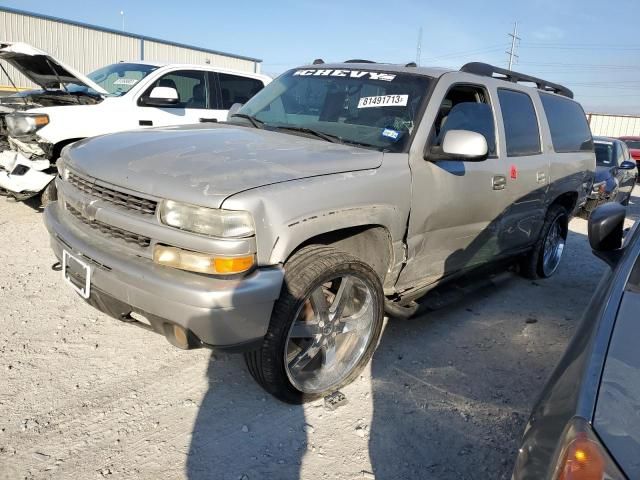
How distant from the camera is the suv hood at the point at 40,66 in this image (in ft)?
18.1

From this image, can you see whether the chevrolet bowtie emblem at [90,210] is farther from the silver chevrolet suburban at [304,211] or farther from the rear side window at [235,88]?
the rear side window at [235,88]

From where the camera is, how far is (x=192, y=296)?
2.29 metres

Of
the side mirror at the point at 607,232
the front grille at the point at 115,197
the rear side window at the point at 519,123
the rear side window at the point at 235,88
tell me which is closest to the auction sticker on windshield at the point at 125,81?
the rear side window at the point at 235,88

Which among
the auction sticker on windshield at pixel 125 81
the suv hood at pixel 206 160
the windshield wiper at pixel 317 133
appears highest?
the auction sticker on windshield at pixel 125 81

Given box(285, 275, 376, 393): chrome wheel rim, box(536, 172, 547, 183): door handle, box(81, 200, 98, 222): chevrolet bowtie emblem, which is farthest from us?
box(536, 172, 547, 183): door handle

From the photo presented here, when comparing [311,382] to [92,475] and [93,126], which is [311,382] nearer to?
[92,475]

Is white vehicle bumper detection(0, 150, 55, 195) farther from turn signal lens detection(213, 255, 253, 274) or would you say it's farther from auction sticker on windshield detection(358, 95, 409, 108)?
turn signal lens detection(213, 255, 253, 274)

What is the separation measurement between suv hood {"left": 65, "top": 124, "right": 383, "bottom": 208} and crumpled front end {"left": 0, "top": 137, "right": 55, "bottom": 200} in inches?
105

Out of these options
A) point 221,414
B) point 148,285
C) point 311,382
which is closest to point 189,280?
point 148,285

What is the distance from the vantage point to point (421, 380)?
3.28 meters

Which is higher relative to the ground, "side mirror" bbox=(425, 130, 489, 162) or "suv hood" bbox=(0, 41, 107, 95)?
"suv hood" bbox=(0, 41, 107, 95)

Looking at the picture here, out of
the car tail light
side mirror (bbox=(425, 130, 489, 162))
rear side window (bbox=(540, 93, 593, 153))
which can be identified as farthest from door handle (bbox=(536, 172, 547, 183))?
the car tail light

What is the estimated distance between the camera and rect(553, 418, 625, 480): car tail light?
1201mm

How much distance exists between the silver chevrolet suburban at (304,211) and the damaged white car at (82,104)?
2.42m
